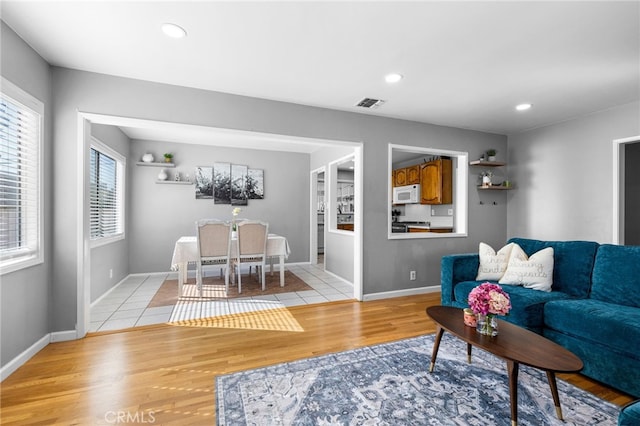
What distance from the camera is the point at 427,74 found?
2688mm

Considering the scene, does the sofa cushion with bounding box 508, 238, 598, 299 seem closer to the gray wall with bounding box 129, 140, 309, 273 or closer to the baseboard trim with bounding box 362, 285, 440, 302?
the baseboard trim with bounding box 362, 285, 440, 302

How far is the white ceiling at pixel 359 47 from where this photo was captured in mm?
1839

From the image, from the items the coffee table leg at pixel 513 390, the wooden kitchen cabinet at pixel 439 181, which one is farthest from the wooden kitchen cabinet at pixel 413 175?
the coffee table leg at pixel 513 390

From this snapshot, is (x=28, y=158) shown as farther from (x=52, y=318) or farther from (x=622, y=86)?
(x=622, y=86)

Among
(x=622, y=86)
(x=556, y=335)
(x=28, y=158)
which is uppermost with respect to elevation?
(x=622, y=86)

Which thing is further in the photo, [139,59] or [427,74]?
[427,74]

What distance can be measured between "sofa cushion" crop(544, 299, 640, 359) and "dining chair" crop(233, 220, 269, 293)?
344cm

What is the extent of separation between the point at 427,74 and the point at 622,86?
6.73 feet

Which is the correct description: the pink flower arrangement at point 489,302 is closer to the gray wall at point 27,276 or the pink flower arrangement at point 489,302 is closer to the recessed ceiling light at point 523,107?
the recessed ceiling light at point 523,107

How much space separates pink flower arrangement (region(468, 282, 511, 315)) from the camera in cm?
179

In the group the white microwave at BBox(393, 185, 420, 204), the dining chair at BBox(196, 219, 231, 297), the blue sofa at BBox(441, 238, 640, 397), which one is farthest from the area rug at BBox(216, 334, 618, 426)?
the white microwave at BBox(393, 185, 420, 204)

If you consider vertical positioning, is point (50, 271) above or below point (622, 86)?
below

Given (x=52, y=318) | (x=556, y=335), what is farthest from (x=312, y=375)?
(x=52, y=318)

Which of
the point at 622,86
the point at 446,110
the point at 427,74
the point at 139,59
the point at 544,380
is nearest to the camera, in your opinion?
the point at 544,380
